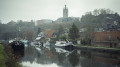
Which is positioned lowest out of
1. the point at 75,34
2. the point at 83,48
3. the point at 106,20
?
the point at 83,48

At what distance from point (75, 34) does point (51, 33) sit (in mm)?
43646

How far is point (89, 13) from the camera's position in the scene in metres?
111

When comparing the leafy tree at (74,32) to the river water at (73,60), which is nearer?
the river water at (73,60)

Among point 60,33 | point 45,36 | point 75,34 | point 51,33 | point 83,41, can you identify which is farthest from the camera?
point 45,36

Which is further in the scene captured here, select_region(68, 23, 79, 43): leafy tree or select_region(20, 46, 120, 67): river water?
select_region(68, 23, 79, 43): leafy tree

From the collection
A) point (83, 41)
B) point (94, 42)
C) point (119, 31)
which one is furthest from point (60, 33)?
point (119, 31)

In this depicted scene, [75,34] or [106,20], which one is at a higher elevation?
[106,20]

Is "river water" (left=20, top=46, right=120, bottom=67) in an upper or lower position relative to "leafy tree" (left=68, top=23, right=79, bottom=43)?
lower

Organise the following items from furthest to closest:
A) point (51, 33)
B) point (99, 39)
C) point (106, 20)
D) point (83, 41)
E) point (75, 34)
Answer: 1. point (51, 33)
2. point (106, 20)
3. point (75, 34)
4. point (83, 41)
5. point (99, 39)

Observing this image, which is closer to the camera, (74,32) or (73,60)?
(73,60)

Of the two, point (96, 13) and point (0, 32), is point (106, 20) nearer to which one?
point (96, 13)

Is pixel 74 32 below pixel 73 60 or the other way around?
the other way around

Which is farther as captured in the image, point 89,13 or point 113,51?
point 89,13

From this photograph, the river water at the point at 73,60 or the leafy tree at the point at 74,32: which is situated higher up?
the leafy tree at the point at 74,32
